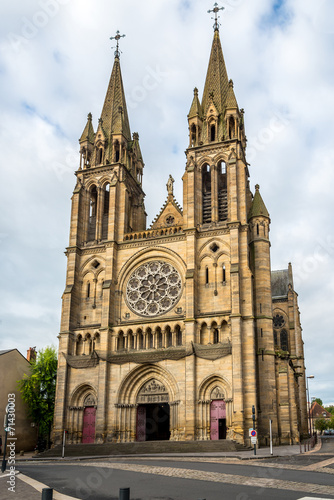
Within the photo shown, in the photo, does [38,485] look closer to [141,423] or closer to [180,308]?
[141,423]

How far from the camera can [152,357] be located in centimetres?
4444

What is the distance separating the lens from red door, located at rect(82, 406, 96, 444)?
45447 millimetres

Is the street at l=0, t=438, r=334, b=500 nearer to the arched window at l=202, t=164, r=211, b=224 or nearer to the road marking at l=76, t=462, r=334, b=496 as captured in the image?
the road marking at l=76, t=462, r=334, b=496

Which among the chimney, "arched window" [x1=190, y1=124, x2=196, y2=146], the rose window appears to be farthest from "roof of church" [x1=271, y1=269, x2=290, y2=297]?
the chimney

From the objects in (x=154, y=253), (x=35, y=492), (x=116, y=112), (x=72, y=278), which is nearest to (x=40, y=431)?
(x=72, y=278)

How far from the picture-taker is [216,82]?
5591cm

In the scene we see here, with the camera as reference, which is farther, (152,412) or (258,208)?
(258,208)

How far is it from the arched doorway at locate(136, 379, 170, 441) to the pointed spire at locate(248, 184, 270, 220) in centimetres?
1790

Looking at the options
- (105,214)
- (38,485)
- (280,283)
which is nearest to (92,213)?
(105,214)

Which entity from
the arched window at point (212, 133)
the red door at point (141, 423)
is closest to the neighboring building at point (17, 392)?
the red door at point (141, 423)

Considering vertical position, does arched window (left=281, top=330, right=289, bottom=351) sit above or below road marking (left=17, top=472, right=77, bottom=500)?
above

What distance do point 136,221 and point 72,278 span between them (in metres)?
11.1

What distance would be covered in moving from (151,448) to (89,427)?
9.15 m

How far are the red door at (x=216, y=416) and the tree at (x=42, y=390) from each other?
1801 centimetres
